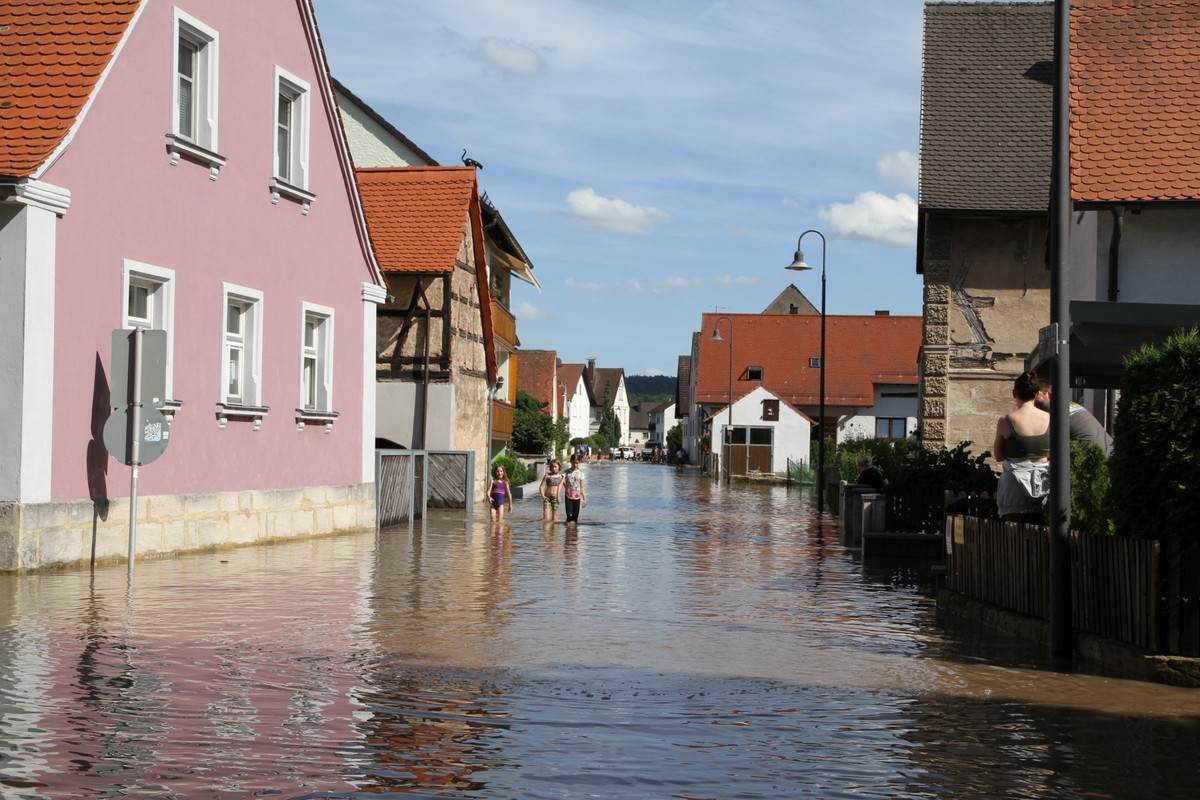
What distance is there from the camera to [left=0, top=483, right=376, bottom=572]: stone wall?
1491 centimetres

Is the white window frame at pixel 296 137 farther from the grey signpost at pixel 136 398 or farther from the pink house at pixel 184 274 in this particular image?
the grey signpost at pixel 136 398

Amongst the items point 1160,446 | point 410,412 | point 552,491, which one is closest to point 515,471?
point 410,412

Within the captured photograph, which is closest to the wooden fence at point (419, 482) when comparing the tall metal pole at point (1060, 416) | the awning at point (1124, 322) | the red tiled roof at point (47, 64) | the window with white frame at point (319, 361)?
the window with white frame at point (319, 361)

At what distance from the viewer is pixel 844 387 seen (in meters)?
87.5

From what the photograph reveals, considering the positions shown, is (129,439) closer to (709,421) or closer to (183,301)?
(183,301)

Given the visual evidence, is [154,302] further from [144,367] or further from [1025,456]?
[1025,456]

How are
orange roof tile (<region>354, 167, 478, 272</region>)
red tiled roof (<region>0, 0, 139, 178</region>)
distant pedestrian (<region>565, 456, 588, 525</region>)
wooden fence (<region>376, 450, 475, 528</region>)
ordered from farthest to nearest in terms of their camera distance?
orange roof tile (<region>354, 167, 478, 272</region>) → distant pedestrian (<region>565, 456, 588, 525</region>) → wooden fence (<region>376, 450, 475, 528</region>) → red tiled roof (<region>0, 0, 139, 178</region>)

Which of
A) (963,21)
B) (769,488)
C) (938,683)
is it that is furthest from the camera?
(769,488)

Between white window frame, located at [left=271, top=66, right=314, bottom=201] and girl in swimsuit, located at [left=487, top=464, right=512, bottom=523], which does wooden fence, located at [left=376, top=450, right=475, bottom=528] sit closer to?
girl in swimsuit, located at [left=487, top=464, right=512, bottom=523]

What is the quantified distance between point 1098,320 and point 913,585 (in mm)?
3641

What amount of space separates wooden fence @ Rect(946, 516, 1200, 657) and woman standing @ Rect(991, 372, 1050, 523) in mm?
309

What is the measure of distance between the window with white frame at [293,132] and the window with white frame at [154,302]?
4.24m

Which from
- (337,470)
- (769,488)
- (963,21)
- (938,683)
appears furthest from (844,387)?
(938,683)

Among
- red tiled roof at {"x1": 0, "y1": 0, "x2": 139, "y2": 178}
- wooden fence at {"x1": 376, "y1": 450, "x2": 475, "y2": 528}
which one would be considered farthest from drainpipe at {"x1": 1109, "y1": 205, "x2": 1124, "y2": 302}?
wooden fence at {"x1": 376, "y1": 450, "x2": 475, "y2": 528}
